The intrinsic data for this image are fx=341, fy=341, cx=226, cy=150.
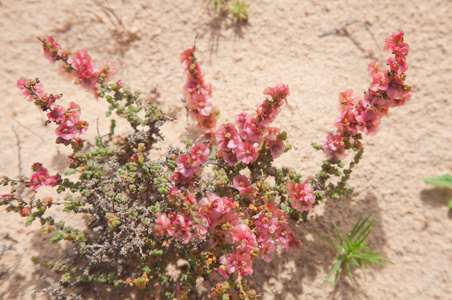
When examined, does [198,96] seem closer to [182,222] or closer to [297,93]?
[297,93]

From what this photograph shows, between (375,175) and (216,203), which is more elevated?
(375,175)

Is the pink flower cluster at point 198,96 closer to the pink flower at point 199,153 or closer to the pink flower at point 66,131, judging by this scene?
the pink flower at point 199,153

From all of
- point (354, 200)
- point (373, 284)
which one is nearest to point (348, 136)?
point (354, 200)

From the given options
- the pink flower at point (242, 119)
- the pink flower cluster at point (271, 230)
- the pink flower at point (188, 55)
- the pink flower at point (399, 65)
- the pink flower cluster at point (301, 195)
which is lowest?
the pink flower cluster at point (271, 230)

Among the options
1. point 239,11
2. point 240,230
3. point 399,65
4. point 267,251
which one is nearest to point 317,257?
point 267,251

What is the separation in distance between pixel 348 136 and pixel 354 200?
2.73 feet

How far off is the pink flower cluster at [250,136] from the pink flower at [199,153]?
15 cm

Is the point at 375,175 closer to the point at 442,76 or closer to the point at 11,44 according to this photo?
the point at 442,76

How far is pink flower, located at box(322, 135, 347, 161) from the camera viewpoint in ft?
8.52

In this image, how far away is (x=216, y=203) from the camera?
2387 mm

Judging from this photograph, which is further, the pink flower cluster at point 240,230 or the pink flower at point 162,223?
the pink flower cluster at point 240,230

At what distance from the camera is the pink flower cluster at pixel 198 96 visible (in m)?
2.84

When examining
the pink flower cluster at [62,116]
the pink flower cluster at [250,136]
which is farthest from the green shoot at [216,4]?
the pink flower cluster at [62,116]

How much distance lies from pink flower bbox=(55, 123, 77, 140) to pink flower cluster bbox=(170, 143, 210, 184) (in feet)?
2.59
